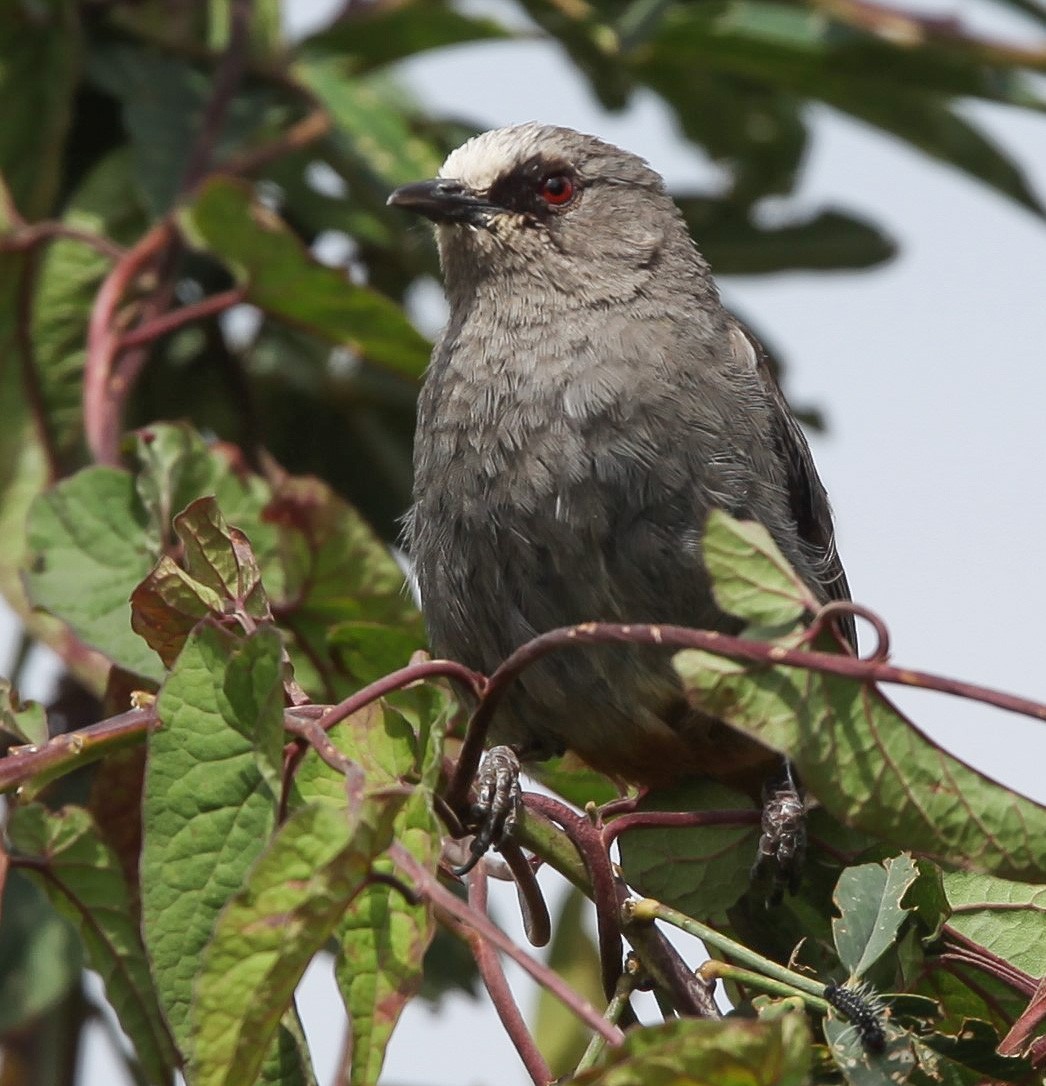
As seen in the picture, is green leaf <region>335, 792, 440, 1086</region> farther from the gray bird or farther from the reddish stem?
the reddish stem

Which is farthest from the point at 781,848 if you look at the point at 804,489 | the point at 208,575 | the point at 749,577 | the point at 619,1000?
the point at 804,489

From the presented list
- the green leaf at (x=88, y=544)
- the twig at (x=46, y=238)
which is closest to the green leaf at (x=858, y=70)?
the twig at (x=46, y=238)

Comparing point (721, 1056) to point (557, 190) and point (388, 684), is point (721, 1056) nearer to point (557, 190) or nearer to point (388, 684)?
point (388, 684)

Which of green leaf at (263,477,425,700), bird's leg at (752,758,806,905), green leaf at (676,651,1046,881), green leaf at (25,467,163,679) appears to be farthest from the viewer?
green leaf at (263,477,425,700)

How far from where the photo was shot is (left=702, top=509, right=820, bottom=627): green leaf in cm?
209

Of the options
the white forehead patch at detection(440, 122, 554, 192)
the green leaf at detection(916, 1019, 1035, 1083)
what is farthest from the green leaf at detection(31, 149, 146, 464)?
the green leaf at detection(916, 1019, 1035, 1083)

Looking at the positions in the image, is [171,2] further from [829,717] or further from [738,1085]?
[738,1085]

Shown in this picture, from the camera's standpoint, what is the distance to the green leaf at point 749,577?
2088 millimetres

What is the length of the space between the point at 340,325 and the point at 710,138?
1799 millimetres

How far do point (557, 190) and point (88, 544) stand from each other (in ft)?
5.65

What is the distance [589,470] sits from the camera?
3678mm

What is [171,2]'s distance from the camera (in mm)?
4898

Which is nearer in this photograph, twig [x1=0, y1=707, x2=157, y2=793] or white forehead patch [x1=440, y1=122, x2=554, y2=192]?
twig [x1=0, y1=707, x2=157, y2=793]

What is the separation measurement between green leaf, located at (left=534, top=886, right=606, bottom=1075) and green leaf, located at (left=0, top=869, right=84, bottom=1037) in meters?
1.09
